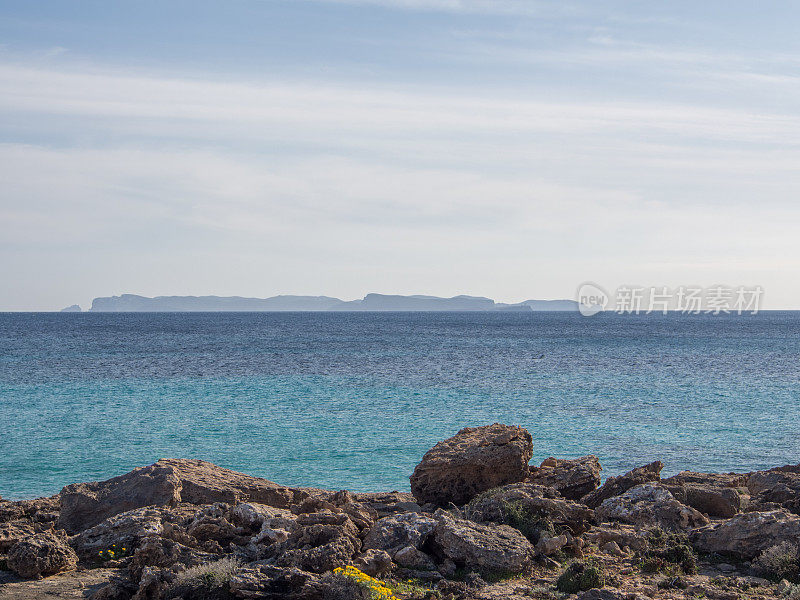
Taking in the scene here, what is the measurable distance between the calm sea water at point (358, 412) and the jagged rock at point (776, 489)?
22.0 feet

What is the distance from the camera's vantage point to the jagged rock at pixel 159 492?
508 inches

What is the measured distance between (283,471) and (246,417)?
31.1 ft

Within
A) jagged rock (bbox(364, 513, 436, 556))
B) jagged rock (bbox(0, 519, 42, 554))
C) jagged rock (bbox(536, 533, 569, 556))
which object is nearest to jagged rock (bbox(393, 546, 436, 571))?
jagged rock (bbox(364, 513, 436, 556))

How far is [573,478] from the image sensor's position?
1481 cm

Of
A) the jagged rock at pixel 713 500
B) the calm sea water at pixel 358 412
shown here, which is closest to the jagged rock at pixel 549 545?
the jagged rock at pixel 713 500

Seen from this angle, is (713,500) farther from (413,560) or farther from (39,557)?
(39,557)

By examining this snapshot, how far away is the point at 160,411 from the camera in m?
33.7

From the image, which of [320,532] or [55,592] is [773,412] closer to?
[320,532]

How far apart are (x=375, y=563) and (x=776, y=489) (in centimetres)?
888

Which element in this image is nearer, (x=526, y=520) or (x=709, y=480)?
(x=526, y=520)

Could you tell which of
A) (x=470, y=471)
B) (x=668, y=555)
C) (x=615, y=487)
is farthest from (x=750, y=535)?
(x=470, y=471)

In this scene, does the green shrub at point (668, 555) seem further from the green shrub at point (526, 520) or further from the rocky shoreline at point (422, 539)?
the green shrub at point (526, 520)

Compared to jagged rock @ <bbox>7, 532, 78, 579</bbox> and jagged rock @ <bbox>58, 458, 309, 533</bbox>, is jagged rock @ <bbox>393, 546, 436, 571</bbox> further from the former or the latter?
jagged rock @ <bbox>7, 532, 78, 579</bbox>

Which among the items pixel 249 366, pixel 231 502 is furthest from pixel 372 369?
pixel 231 502
